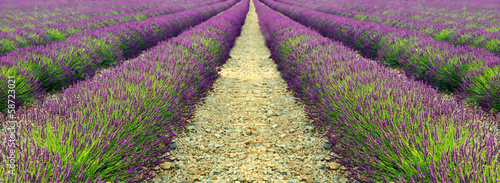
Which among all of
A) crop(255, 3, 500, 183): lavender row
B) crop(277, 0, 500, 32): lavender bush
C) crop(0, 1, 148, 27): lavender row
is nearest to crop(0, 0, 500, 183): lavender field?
crop(255, 3, 500, 183): lavender row

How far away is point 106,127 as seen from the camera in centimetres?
197

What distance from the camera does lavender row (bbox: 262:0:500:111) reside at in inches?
143

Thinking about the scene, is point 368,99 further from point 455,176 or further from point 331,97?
point 455,176

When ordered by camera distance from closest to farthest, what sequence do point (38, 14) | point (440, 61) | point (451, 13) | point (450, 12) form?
point (440, 61) → point (38, 14) → point (451, 13) → point (450, 12)

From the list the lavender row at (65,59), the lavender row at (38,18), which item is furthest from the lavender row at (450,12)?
the lavender row at (38,18)

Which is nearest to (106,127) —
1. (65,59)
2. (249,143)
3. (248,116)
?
(249,143)

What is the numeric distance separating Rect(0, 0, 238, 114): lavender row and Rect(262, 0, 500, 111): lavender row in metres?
5.14

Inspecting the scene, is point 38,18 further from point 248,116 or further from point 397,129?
point 397,129

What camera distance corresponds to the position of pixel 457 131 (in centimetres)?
183

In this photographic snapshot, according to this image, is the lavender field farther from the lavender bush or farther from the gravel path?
the lavender bush

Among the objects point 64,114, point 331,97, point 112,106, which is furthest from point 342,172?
point 64,114

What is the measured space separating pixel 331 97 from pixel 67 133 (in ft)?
7.94

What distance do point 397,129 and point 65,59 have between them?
4919 mm

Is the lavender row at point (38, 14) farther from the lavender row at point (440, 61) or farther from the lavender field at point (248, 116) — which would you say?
the lavender row at point (440, 61)
